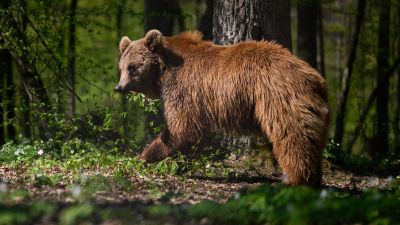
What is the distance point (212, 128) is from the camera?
877 cm

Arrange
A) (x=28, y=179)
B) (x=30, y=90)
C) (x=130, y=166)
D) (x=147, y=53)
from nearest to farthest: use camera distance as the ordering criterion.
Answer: (x=28, y=179) → (x=130, y=166) → (x=147, y=53) → (x=30, y=90)

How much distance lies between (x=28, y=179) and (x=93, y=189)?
4.15ft

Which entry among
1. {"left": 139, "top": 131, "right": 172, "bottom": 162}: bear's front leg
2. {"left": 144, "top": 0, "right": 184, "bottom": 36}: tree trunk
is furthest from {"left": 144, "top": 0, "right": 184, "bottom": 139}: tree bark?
{"left": 139, "top": 131, "right": 172, "bottom": 162}: bear's front leg

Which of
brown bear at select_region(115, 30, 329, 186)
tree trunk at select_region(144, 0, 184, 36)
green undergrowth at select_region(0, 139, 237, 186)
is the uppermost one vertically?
tree trunk at select_region(144, 0, 184, 36)

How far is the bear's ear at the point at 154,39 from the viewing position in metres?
9.06

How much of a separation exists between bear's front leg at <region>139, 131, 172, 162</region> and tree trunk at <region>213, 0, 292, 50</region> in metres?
1.90

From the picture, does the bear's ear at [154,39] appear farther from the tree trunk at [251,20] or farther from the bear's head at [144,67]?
the tree trunk at [251,20]

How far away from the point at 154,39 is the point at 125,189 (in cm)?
279

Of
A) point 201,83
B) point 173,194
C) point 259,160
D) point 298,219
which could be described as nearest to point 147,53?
point 201,83

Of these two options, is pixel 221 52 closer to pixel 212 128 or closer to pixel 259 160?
pixel 212 128

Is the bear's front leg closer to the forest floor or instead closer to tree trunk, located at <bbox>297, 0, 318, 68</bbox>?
the forest floor

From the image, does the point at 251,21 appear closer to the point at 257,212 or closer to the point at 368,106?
the point at 257,212

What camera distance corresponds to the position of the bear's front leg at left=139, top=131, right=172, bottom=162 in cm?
873

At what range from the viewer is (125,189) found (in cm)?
707
